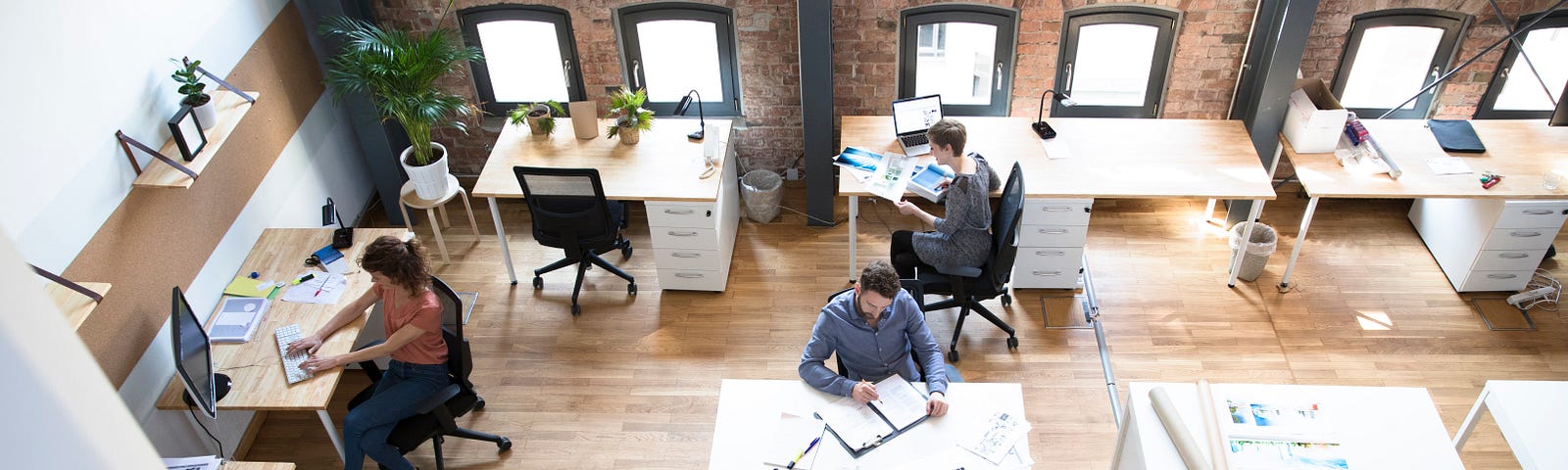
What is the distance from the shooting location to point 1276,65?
17.0 feet

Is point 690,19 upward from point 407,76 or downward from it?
upward

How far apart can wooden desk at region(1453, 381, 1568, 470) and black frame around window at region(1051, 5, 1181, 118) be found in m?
2.91

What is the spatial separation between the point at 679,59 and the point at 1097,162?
269cm

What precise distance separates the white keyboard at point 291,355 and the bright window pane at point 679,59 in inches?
107

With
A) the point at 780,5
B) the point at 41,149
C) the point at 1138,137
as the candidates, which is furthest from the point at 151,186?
the point at 1138,137

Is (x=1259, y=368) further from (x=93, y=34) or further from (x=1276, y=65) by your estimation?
(x=93, y=34)

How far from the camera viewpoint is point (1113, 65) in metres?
5.86

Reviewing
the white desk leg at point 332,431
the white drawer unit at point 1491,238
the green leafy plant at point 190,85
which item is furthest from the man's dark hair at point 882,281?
the white drawer unit at point 1491,238

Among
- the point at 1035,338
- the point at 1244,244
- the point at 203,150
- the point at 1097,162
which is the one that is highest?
the point at 203,150

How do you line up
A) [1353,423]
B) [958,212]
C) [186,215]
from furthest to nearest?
[958,212] → [186,215] → [1353,423]

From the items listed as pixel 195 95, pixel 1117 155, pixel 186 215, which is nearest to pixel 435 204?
pixel 186 215

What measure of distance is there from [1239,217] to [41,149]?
6.15 metres

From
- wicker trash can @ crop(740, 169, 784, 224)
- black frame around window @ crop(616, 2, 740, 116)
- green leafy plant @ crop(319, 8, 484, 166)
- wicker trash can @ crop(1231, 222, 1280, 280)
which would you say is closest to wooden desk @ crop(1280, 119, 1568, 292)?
wicker trash can @ crop(1231, 222, 1280, 280)

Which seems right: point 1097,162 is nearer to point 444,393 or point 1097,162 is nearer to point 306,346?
point 444,393
